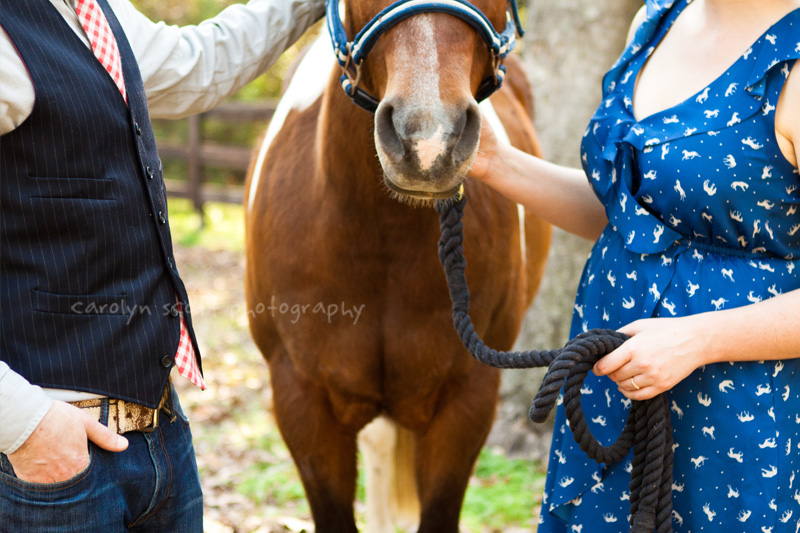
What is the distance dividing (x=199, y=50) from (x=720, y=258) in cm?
122

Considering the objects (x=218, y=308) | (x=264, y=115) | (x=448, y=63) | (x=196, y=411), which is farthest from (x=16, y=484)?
(x=264, y=115)

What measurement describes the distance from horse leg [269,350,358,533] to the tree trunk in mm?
1724

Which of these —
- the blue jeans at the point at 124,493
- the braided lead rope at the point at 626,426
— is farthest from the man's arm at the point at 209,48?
the braided lead rope at the point at 626,426

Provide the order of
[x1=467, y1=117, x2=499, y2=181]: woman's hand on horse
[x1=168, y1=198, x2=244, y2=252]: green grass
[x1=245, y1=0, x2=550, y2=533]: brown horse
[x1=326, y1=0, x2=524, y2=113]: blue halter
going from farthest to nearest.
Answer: [x1=168, y1=198, x2=244, y2=252]: green grass
[x1=245, y1=0, x2=550, y2=533]: brown horse
[x1=467, y1=117, x2=499, y2=181]: woman's hand on horse
[x1=326, y1=0, x2=524, y2=113]: blue halter

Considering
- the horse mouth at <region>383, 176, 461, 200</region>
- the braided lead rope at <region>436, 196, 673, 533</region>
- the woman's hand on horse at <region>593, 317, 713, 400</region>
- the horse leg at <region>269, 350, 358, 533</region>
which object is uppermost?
the horse mouth at <region>383, 176, 461, 200</region>

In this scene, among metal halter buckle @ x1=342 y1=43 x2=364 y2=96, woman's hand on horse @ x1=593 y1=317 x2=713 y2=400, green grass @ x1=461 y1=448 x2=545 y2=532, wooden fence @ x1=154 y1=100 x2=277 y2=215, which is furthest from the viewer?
wooden fence @ x1=154 y1=100 x2=277 y2=215

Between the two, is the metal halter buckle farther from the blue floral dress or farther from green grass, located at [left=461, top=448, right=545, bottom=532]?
green grass, located at [left=461, top=448, right=545, bottom=532]

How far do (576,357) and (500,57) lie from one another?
67 cm

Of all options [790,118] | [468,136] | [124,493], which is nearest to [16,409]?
[124,493]

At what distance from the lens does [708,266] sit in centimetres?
139

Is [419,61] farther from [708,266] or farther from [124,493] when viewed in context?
[124,493]

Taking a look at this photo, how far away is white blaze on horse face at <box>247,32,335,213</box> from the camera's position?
2330 millimetres

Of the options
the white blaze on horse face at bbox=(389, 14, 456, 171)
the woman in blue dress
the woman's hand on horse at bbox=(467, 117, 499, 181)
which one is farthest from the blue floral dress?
the white blaze on horse face at bbox=(389, 14, 456, 171)

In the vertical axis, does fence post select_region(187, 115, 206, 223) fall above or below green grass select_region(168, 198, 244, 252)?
above
